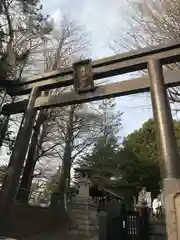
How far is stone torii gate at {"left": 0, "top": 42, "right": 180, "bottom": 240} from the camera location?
22.4ft

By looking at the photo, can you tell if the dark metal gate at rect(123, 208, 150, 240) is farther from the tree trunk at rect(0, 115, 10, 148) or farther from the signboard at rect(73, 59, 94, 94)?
the signboard at rect(73, 59, 94, 94)

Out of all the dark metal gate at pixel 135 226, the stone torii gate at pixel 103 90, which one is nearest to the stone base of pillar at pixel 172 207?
the stone torii gate at pixel 103 90

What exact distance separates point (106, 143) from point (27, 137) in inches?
695

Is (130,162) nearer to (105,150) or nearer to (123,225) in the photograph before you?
(105,150)

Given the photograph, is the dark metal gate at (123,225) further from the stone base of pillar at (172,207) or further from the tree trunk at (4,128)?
the stone base of pillar at (172,207)

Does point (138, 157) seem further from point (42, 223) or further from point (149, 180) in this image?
point (42, 223)

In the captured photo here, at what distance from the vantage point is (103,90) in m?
8.80

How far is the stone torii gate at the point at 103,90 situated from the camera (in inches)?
269

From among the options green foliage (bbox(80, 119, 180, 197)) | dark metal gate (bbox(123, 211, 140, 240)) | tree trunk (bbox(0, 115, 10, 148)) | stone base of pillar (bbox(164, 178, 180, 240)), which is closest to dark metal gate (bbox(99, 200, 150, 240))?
dark metal gate (bbox(123, 211, 140, 240))

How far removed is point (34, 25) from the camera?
1090 cm

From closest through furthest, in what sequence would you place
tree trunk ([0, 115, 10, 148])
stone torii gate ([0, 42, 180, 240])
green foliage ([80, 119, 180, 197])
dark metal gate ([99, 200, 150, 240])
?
stone torii gate ([0, 42, 180, 240]), tree trunk ([0, 115, 10, 148]), dark metal gate ([99, 200, 150, 240]), green foliage ([80, 119, 180, 197])

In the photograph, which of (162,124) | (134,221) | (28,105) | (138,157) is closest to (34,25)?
(28,105)

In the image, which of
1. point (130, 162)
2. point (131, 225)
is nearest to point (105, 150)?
point (130, 162)

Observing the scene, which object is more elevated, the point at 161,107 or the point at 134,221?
the point at 161,107
